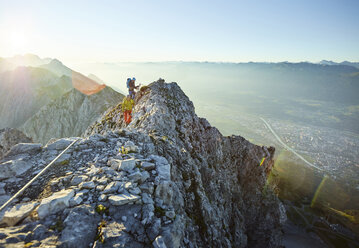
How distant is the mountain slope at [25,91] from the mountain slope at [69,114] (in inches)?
1649

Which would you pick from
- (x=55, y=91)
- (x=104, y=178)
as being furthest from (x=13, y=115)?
(x=104, y=178)

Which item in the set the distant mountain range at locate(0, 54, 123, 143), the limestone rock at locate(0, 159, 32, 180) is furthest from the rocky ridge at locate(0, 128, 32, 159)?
the limestone rock at locate(0, 159, 32, 180)

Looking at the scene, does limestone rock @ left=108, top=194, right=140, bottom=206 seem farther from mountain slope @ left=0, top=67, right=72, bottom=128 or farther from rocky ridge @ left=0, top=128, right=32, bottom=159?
mountain slope @ left=0, top=67, right=72, bottom=128

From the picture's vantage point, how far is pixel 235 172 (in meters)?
33.8

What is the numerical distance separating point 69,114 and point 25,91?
233ft

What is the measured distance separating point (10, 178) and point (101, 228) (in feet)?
18.2

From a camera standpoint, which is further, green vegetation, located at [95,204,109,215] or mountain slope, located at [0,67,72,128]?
mountain slope, located at [0,67,72,128]

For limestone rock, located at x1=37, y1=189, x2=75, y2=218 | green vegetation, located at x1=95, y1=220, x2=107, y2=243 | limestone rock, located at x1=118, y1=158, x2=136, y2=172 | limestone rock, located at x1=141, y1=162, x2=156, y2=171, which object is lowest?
green vegetation, located at x1=95, y1=220, x2=107, y2=243

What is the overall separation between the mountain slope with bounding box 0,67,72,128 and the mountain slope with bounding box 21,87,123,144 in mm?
41881

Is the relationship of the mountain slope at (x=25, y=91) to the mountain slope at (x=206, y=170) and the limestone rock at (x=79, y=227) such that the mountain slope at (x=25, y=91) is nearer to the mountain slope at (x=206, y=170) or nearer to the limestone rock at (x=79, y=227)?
the mountain slope at (x=206, y=170)

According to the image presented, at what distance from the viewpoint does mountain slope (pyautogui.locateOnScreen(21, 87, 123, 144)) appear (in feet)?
226

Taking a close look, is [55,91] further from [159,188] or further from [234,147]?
[159,188]

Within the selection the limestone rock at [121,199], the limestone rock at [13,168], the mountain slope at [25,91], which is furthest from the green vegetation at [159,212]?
the mountain slope at [25,91]

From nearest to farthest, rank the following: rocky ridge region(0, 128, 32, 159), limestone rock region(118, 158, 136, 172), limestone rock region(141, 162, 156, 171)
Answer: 1. limestone rock region(118, 158, 136, 172)
2. limestone rock region(141, 162, 156, 171)
3. rocky ridge region(0, 128, 32, 159)
